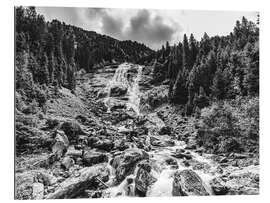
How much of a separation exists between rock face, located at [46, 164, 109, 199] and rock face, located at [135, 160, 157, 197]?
1.89 ft

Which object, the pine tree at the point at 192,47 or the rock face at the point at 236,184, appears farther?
the pine tree at the point at 192,47

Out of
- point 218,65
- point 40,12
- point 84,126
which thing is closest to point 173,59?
point 218,65

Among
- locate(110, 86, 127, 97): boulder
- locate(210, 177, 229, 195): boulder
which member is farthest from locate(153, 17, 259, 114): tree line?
locate(210, 177, 229, 195): boulder

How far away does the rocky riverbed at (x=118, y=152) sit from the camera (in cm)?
653

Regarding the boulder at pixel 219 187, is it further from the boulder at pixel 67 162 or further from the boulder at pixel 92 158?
the boulder at pixel 67 162

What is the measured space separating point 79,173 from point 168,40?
312cm

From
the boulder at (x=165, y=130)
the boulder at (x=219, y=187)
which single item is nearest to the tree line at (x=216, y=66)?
the boulder at (x=165, y=130)

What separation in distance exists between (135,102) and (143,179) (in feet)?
5.13

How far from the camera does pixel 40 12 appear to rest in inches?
268

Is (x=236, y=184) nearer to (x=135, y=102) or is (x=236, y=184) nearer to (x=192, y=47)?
(x=135, y=102)

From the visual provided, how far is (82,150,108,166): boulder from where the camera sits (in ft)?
22.3

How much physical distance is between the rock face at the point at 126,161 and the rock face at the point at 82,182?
21cm

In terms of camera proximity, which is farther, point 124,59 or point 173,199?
point 124,59

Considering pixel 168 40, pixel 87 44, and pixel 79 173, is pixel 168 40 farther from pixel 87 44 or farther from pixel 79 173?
pixel 79 173
